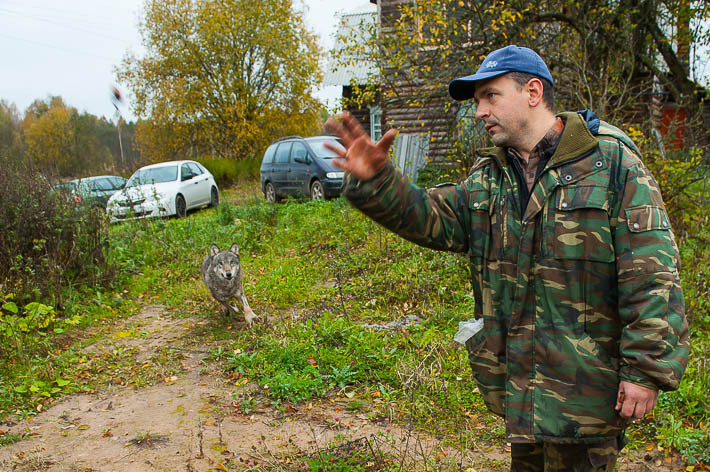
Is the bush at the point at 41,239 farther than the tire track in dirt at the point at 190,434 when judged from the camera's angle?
Yes

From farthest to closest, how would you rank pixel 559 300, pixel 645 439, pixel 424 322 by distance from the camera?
pixel 424 322 < pixel 645 439 < pixel 559 300

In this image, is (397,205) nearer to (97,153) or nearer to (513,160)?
(513,160)

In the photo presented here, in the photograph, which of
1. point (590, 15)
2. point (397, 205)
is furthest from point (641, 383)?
point (590, 15)

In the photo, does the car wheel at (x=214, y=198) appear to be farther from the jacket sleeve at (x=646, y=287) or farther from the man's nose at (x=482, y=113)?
the jacket sleeve at (x=646, y=287)

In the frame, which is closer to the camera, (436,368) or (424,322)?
(436,368)

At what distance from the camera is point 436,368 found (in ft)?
16.6

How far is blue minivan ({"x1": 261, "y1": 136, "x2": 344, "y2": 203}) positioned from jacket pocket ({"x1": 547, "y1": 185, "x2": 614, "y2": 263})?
11.4m

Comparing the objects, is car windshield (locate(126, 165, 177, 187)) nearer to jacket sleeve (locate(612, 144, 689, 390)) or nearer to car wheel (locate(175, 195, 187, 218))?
car wheel (locate(175, 195, 187, 218))

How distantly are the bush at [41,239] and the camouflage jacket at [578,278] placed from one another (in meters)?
6.69

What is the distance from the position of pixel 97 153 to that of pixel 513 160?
128 ft

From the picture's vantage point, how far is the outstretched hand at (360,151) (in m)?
2.15

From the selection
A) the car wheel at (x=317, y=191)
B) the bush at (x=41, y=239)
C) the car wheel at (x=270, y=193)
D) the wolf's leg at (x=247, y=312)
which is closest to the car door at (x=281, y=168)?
the car wheel at (x=270, y=193)

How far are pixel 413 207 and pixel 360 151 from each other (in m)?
0.35

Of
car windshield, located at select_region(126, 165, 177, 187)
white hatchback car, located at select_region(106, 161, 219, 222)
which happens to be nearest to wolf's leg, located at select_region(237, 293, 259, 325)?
white hatchback car, located at select_region(106, 161, 219, 222)
